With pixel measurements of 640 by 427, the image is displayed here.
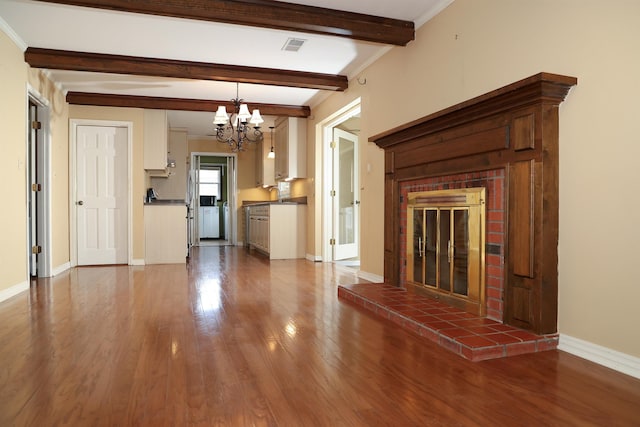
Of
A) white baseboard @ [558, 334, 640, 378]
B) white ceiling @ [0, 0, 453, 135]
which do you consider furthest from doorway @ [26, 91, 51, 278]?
white baseboard @ [558, 334, 640, 378]

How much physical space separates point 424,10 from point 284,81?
200 cm

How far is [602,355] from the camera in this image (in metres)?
2.11

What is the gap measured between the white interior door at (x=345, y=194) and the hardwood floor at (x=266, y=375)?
10.5 ft

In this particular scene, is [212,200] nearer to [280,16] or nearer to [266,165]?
[266,165]

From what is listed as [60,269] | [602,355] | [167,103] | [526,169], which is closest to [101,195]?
[60,269]

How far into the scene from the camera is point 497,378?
1916 mm

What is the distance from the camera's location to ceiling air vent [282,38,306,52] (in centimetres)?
414

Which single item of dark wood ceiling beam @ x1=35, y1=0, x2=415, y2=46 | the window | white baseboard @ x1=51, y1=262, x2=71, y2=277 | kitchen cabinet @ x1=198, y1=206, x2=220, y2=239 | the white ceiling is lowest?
white baseboard @ x1=51, y1=262, x2=71, y2=277

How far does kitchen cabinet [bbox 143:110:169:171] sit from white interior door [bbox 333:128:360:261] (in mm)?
2567

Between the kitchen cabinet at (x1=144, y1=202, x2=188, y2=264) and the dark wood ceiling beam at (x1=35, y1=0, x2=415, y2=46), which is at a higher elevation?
the dark wood ceiling beam at (x1=35, y1=0, x2=415, y2=46)

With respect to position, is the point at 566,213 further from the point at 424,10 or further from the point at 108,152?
the point at 108,152

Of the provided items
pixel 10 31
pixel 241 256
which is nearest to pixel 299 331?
pixel 10 31

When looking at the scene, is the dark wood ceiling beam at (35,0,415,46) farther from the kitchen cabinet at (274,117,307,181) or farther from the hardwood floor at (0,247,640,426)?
the kitchen cabinet at (274,117,307,181)

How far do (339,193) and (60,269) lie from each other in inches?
153
